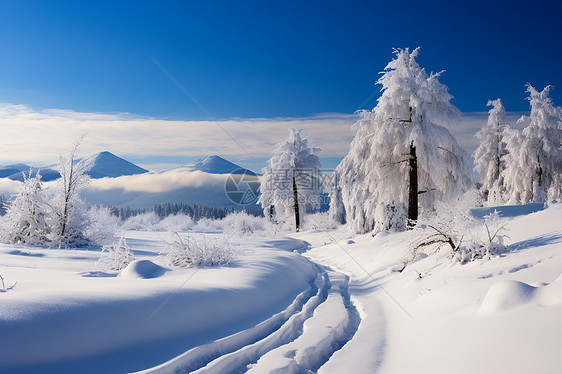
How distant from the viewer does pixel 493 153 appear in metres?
30.1

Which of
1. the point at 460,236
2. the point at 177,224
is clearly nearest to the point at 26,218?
the point at 460,236

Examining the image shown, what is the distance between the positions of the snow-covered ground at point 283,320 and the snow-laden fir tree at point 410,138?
23.7 ft

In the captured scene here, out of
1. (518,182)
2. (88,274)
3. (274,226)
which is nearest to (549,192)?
(518,182)

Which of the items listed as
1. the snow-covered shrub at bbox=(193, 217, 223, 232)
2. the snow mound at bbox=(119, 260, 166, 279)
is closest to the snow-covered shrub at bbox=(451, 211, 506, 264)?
the snow mound at bbox=(119, 260, 166, 279)

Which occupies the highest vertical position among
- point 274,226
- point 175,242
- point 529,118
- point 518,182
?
point 529,118

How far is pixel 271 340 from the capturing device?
526 cm

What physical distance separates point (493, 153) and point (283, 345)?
31603 mm

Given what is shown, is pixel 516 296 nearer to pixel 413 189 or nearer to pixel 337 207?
pixel 413 189

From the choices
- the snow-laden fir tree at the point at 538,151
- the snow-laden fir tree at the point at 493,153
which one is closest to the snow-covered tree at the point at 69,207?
the snow-laden fir tree at the point at 538,151

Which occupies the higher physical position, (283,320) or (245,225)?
(283,320)

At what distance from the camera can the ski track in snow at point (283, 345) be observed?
4.29 meters

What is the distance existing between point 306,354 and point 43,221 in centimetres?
1307

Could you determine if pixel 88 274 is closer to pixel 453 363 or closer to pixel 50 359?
pixel 50 359

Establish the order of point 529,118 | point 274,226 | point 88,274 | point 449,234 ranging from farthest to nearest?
1. point 274,226
2. point 529,118
3. point 449,234
4. point 88,274
